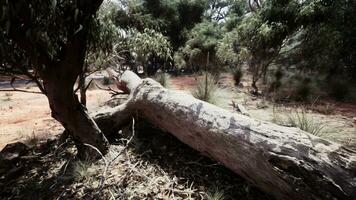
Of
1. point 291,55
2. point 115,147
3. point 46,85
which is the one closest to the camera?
point 46,85

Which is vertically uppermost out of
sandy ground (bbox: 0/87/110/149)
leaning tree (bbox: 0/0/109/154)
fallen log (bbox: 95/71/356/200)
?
leaning tree (bbox: 0/0/109/154)

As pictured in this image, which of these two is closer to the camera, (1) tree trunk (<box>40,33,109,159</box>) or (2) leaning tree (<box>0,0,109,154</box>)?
(2) leaning tree (<box>0,0,109,154</box>)

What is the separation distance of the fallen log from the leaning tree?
2.94ft

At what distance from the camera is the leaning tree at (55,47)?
82.3 inches

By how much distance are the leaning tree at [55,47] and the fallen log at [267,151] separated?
2.94 ft

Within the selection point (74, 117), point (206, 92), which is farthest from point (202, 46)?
point (74, 117)

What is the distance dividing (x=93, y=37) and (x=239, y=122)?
67.2 inches

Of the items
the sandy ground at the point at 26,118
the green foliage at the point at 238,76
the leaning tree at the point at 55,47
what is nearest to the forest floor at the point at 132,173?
the leaning tree at the point at 55,47

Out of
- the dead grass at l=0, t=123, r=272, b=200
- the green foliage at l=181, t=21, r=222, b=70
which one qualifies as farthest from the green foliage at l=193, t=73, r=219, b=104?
the green foliage at l=181, t=21, r=222, b=70

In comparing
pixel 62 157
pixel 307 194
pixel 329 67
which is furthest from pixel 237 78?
pixel 307 194

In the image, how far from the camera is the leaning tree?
2.09m

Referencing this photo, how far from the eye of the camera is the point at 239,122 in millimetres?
2293

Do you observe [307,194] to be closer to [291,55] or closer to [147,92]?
[147,92]

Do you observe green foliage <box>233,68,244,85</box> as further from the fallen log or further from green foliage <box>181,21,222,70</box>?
the fallen log
